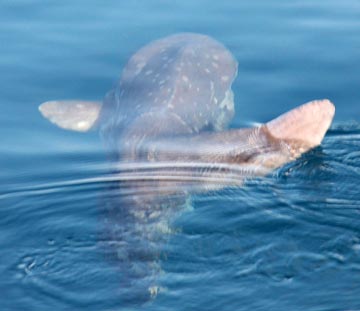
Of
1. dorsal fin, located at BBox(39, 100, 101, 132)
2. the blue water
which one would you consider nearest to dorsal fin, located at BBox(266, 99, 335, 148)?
the blue water

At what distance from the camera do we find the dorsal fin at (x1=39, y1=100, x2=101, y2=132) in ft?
28.3

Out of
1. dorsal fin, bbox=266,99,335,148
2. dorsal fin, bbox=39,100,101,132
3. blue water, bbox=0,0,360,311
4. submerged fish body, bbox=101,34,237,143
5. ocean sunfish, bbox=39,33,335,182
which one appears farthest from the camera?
dorsal fin, bbox=39,100,101,132

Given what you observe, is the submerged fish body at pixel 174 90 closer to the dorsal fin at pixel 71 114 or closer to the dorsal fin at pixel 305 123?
the dorsal fin at pixel 71 114

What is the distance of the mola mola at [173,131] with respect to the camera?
6.91 metres

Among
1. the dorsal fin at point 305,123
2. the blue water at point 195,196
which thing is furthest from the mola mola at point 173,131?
the blue water at point 195,196

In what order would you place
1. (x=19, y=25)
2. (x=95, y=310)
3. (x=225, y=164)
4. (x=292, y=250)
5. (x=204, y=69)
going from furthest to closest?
1. (x=19, y=25)
2. (x=204, y=69)
3. (x=225, y=164)
4. (x=292, y=250)
5. (x=95, y=310)

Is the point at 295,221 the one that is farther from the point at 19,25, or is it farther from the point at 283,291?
the point at 19,25

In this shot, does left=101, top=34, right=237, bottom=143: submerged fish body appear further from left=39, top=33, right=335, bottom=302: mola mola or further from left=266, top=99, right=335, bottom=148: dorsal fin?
left=266, top=99, right=335, bottom=148: dorsal fin

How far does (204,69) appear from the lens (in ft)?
29.8

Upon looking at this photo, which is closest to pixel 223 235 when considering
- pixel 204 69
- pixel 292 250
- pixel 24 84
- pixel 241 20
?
pixel 292 250

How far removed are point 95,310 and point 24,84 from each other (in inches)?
154

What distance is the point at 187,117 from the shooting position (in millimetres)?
8352

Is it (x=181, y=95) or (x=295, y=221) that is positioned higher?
(x=181, y=95)

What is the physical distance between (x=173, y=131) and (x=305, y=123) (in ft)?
3.74
